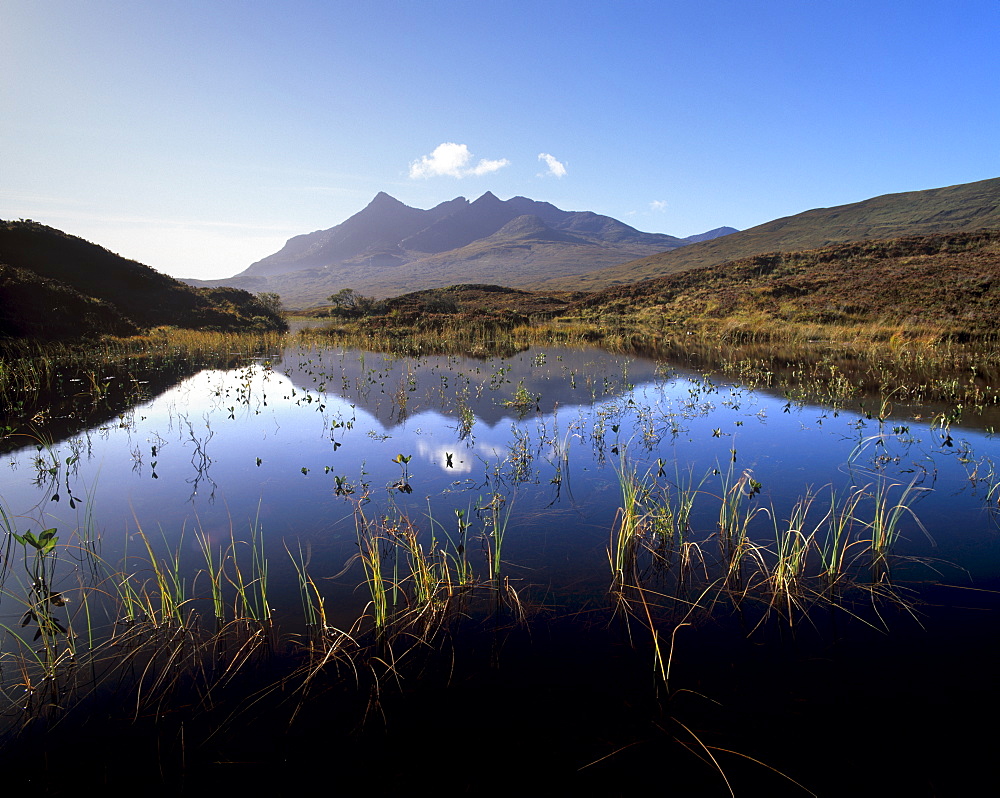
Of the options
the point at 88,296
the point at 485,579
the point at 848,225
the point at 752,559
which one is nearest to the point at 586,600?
the point at 485,579

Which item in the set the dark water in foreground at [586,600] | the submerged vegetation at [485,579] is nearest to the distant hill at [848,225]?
the submerged vegetation at [485,579]

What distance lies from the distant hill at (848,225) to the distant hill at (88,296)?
66.3m

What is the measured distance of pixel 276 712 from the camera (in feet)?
9.77

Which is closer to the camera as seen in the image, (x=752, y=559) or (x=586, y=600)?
(x=586, y=600)

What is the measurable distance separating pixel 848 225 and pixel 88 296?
384 feet

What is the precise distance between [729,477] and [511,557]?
11.4ft

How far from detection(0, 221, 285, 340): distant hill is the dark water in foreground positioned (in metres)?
17.3

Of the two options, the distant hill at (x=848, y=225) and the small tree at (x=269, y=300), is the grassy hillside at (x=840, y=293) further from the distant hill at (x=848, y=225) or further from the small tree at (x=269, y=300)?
the distant hill at (x=848, y=225)

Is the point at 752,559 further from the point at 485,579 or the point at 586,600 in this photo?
the point at 485,579

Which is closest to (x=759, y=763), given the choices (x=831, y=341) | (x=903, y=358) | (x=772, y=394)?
(x=772, y=394)

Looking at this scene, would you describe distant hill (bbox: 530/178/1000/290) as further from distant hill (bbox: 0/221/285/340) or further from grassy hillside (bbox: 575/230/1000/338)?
distant hill (bbox: 0/221/285/340)

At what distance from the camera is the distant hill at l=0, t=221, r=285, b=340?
68.1 feet

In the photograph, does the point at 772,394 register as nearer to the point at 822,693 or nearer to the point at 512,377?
the point at 512,377

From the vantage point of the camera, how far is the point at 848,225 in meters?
93.9
